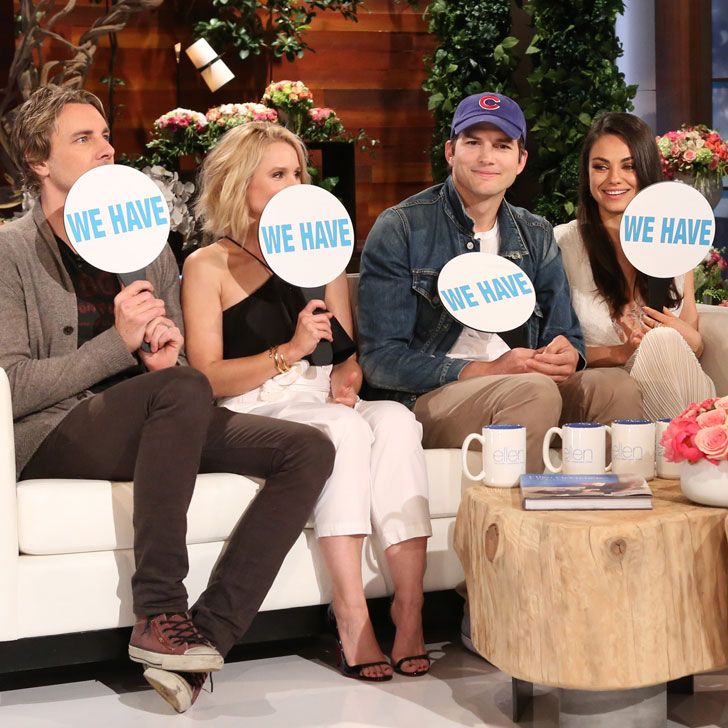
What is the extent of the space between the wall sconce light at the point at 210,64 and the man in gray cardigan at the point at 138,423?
3457 millimetres

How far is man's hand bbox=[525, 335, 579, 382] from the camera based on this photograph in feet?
9.58

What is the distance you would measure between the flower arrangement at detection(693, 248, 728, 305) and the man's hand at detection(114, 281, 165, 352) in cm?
283

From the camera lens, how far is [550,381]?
280 centimetres

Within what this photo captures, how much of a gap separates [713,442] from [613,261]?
3.87 ft

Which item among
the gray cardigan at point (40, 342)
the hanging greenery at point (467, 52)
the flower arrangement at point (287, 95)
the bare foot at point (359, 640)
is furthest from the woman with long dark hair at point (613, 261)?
the flower arrangement at point (287, 95)

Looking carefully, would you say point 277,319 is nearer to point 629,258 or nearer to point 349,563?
point 349,563

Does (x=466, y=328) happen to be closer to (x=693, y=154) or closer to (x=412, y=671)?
(x=412, y=671)

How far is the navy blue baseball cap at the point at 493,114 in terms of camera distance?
302 centimetres

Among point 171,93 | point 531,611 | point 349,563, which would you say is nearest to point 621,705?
point 531,611

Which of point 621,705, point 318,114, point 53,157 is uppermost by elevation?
point 318,114

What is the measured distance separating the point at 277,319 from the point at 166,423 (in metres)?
0.55

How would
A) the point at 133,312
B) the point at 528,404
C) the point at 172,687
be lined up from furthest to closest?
the point at 528,404 < the point at 133,312 < the point at 172,687

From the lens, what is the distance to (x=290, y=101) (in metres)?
5.78

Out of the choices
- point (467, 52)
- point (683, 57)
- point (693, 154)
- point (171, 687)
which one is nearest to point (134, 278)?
point (171, 687)
